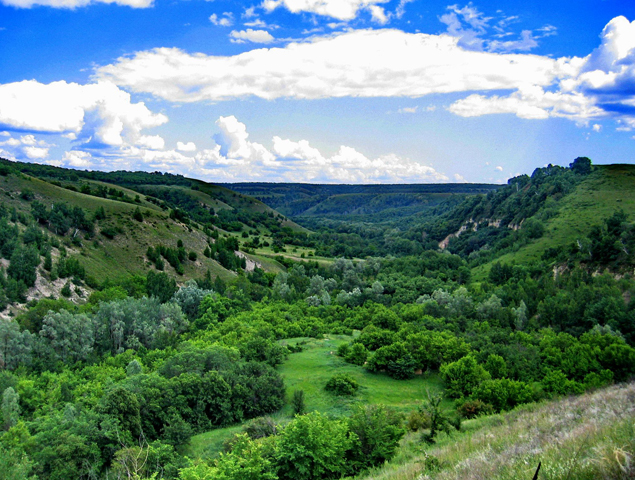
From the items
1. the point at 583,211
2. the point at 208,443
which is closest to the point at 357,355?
the point at 208,443

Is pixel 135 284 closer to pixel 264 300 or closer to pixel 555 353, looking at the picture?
pixel 264 300

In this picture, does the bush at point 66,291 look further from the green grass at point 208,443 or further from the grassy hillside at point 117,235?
the green grass at point 208,443

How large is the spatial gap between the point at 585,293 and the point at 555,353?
96.9 feet

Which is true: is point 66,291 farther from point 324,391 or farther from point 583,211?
point 583,211

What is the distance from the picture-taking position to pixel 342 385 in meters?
39.8

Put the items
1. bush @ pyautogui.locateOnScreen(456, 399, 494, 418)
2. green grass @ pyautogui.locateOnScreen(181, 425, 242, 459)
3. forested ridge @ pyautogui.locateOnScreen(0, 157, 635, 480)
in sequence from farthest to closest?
bush @ pyautogui.locateOnScreen(456, 399, 494, 418), green grass @ pyautogui.locateOnScreen(181, 425, 242, 459), forested ridge @ pyautogui.locateOnScreen(0, 157, 635, 480)

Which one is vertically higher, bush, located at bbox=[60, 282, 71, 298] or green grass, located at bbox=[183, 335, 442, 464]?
bush, located at bbox=[60, 282, 71, 298]

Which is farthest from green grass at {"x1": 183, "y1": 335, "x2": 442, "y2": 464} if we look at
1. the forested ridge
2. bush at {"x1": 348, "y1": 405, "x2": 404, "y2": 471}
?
bush at {"x1": 348, "y1": 405, "x2": 404, "y2": 471}

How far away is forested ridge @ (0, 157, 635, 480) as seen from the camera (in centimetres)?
2531

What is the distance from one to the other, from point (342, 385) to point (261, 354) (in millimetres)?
12947

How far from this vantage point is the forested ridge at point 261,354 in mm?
25312

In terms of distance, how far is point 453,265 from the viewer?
126 meters

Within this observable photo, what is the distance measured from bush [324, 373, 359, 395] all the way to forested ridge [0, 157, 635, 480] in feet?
0.48

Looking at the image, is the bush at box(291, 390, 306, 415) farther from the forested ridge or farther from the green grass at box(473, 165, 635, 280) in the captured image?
the green grass at box(473, 165, 635, 280)
